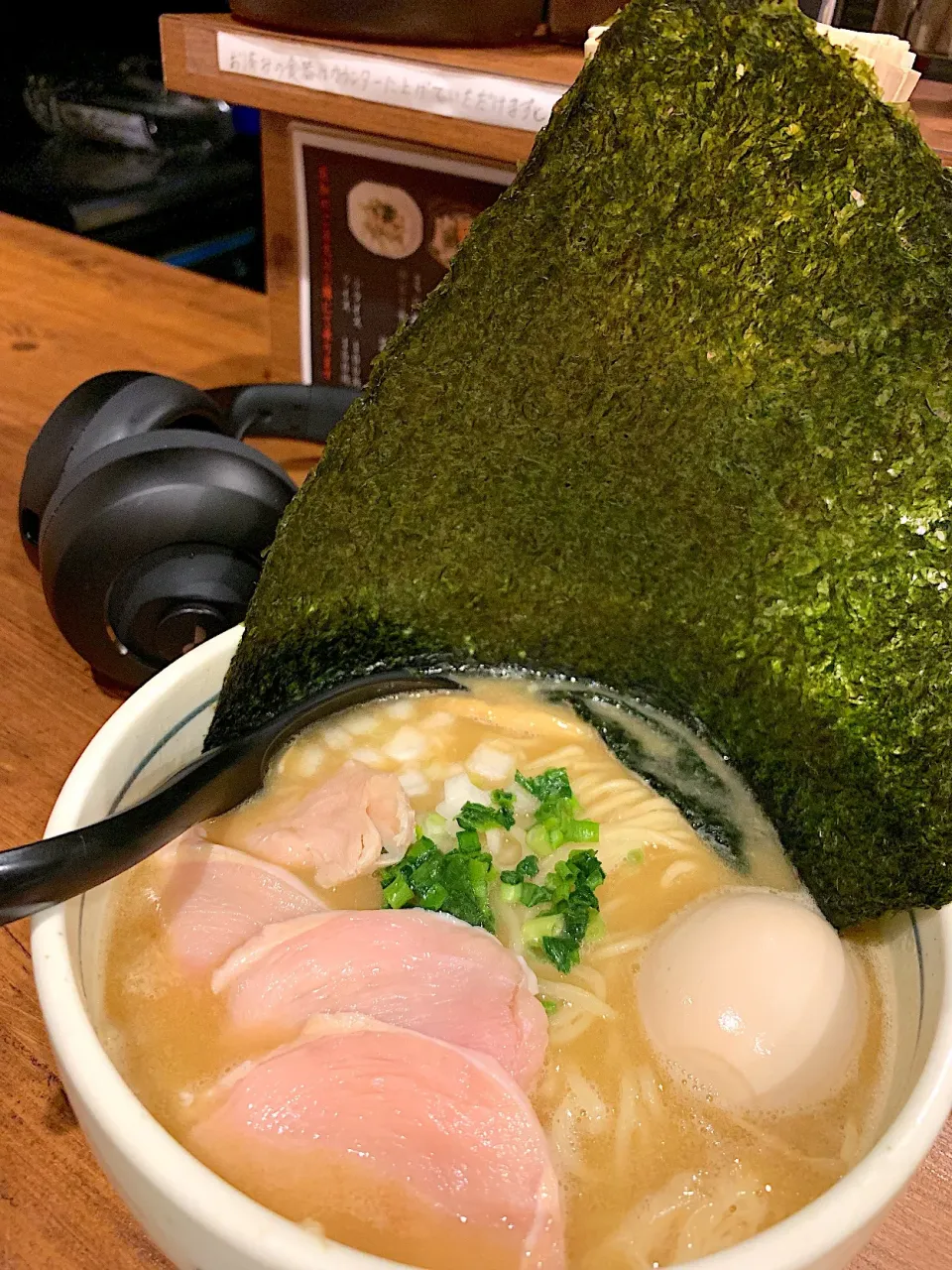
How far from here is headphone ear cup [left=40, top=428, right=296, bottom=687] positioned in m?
0.97

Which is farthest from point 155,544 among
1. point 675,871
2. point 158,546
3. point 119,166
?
point 119,166

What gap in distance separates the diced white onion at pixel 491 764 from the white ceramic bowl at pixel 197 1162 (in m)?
0.31

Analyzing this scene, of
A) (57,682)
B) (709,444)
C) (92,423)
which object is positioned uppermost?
(709,444)

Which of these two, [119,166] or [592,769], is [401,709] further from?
[119,166]

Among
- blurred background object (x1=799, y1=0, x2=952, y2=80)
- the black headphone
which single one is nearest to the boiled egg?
the black headphone

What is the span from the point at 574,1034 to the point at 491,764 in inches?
10.4

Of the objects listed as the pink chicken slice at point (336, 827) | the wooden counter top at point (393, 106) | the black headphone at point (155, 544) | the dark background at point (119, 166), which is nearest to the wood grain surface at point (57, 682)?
the black headphone at point (155, 544)

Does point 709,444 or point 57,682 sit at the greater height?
point 709,444

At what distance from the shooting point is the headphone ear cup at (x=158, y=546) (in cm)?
97

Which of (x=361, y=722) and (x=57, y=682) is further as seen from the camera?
(x=57, y=682)

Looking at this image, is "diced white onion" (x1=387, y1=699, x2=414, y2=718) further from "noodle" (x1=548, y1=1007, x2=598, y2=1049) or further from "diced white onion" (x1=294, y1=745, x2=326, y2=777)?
"noodle" (x1=548, y1=1007, x2=598, y2=1049)

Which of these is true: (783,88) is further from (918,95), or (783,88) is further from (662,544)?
(918,95)

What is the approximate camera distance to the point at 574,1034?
2.21 ft

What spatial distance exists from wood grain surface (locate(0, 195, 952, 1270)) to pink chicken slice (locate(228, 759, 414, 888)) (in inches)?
8.9
